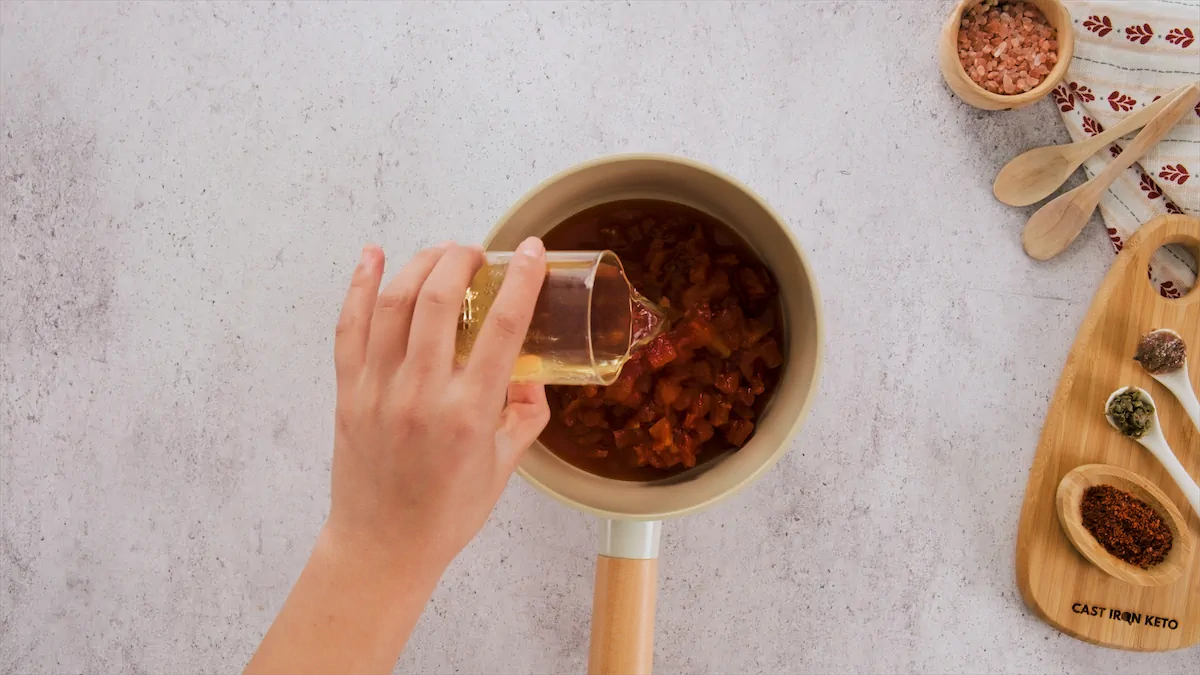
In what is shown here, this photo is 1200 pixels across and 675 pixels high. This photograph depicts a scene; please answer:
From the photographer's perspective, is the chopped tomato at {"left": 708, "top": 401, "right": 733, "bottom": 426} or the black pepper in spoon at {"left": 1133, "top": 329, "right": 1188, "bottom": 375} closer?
the chopped tomato at {"left": 708, "top": 401, "right": 733, "bottom": 426}

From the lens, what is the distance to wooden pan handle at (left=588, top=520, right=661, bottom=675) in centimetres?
71

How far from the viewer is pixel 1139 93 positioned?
0.95m

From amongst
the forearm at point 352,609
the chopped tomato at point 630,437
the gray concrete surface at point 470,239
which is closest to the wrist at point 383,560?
the forearm at point 352,609

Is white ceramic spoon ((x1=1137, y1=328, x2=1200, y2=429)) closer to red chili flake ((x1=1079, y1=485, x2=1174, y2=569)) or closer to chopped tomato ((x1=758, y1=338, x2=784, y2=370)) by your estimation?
red chili flake ((x1=1079, y1=485, x2=1174, y2=569))

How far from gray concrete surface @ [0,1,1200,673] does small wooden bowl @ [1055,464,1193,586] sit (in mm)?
54

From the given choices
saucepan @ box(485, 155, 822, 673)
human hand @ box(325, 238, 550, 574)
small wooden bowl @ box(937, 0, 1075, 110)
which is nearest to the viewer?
human hand @ box(325, 238, 550, 574)

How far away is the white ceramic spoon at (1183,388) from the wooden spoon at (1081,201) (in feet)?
0.50

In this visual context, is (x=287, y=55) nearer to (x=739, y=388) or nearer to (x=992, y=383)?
(x=739, y=388)

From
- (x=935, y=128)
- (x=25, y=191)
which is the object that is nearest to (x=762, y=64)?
(x=935, y=128)

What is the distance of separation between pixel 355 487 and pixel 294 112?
0.58m

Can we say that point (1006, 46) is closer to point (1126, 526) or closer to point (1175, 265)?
point (1175, 265)

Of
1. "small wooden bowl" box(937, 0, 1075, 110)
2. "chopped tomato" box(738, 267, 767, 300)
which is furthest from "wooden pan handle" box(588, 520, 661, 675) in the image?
"small wooden bowl" box(937, 0, 1075, 110)

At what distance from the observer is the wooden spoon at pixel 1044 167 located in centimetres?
94

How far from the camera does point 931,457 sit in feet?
3.13
